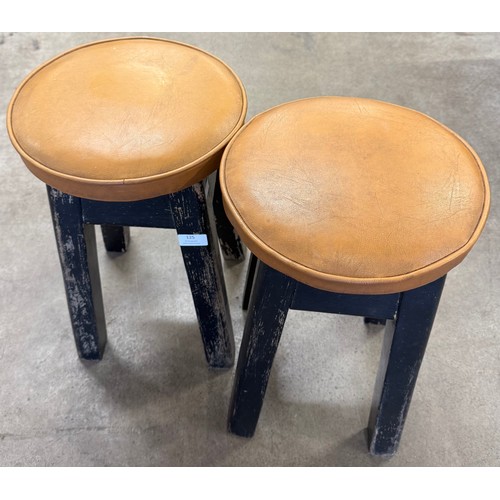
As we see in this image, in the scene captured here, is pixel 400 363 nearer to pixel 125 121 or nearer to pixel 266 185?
pixel 266 185

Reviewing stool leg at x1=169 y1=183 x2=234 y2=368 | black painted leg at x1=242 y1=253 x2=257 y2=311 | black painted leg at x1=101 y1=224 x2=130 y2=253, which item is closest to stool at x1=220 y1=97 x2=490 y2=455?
stool leg at x1=169 y1=183 x2=234 y2=368

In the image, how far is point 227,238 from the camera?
1.50 m

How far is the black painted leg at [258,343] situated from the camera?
3.05ft

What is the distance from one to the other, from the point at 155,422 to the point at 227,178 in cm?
62

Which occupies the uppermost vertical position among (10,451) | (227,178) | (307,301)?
(227,178)

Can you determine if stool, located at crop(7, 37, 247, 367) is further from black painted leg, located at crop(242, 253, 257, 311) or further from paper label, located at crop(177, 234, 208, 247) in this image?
black painted leg, located at crop(242, 253, 257, 311)

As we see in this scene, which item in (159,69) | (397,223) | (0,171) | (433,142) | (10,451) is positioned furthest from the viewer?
(0,171)

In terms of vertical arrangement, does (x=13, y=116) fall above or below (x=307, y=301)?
above

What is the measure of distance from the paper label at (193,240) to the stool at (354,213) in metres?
0.18

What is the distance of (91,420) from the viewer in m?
1.23

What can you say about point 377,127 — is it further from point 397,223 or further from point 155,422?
point 155,422

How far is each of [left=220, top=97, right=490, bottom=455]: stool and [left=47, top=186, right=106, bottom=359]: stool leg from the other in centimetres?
36

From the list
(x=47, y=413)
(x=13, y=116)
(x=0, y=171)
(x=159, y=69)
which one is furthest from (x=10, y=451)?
(x=0, y=171)

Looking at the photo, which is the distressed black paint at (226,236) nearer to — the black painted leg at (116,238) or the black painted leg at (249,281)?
the black painted leg at (249,281)
